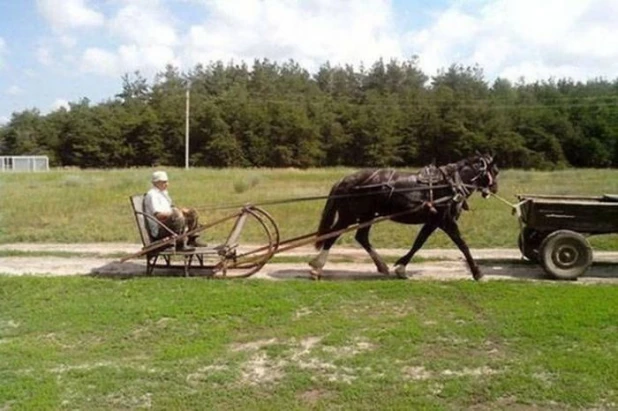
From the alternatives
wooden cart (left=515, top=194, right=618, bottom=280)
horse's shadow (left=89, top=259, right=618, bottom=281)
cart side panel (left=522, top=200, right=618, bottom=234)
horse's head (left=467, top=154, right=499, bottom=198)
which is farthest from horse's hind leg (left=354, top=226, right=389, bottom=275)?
cart side panel (left=522, top=200, right=618, bottom=234)

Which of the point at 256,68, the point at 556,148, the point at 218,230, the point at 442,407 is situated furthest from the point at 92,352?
the point at 256,68

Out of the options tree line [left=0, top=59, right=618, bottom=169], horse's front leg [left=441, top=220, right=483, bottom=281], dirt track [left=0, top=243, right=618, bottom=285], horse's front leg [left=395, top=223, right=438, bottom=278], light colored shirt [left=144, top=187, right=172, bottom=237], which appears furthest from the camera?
tree line [left=0, top=59, right=618, bottom=169]

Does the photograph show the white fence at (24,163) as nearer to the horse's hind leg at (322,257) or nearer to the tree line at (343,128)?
the tree line at (343,128)

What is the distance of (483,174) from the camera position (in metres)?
9.48

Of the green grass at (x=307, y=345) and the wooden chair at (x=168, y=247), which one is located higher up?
the wooden chair at (x=168, y=247)

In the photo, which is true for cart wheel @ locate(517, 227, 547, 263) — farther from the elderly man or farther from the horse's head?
the elderly man

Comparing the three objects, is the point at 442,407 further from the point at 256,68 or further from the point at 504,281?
the point at 256,68

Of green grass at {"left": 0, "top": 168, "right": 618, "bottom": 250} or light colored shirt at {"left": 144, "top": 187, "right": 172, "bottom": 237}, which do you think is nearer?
light colored shirt at {"left": 144, "top": 187, "right": 172, "bottom": 237}

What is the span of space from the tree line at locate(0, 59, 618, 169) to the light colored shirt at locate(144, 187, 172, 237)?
54.9 meters

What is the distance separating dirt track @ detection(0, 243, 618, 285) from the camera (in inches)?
378

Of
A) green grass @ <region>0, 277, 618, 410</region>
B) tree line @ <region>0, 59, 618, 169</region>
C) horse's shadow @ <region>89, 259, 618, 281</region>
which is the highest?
tree line @ <region>0, 59, 618, 169</region>

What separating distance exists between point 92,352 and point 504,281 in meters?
5.46

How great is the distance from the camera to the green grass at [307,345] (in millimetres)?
5293

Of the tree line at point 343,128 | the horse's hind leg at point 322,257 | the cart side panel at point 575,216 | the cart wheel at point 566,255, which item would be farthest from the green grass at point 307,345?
the tree line at point 343,128
